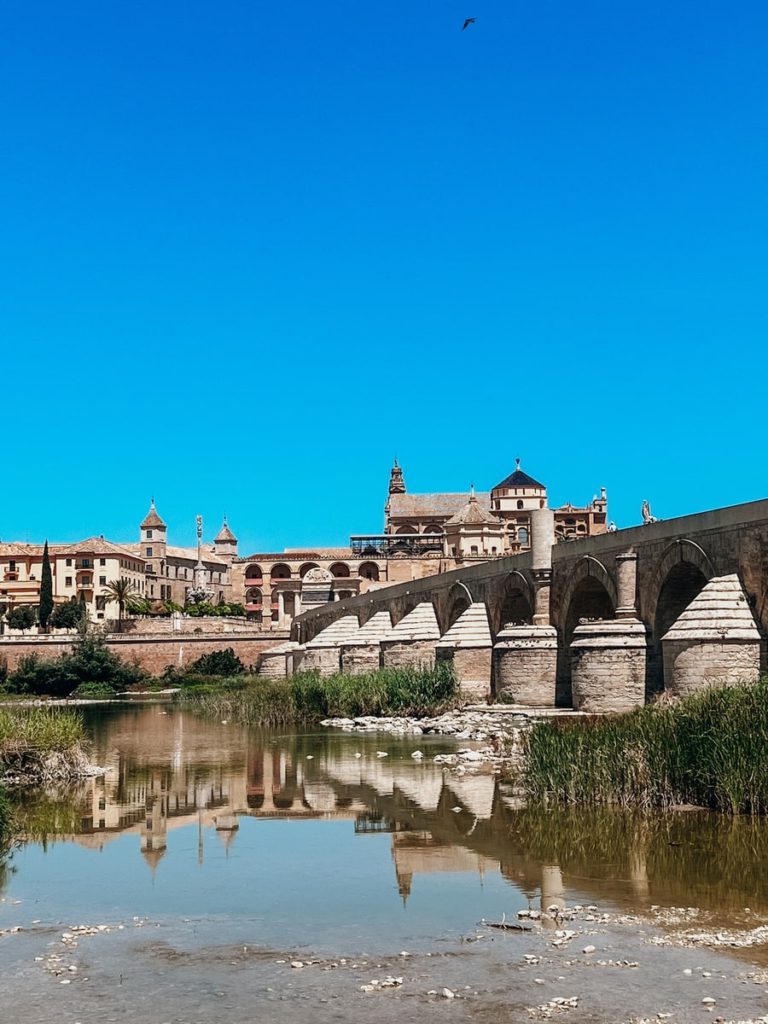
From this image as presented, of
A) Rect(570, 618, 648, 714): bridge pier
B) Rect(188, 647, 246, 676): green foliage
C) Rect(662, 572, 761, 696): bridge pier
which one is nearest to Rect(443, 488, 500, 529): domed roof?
Rect(188, 647, 246, 676): green foliage

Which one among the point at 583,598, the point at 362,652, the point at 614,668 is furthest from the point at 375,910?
the point at 362,652

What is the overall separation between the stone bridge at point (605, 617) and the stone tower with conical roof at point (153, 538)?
71.1m

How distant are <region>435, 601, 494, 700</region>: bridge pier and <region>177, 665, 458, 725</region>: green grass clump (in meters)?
0.76

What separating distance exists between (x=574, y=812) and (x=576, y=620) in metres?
16.0

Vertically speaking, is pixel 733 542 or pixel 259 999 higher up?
pixel 733 542

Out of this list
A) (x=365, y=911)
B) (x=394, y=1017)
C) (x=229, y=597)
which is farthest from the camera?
(x=229, y=597)

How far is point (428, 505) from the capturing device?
10050 centimetres

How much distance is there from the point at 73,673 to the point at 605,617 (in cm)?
3248

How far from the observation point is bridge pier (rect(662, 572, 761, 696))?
20.1 metres

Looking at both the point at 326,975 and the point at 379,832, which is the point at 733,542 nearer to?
the point at 379,832

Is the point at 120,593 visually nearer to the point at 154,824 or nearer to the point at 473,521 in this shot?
the point at 473,521

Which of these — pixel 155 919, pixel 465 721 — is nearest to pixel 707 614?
pixel 465 721

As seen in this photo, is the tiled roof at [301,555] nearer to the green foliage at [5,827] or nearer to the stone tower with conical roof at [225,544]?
the stone tower with conical roof at [225,544]

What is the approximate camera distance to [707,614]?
67.5ft
